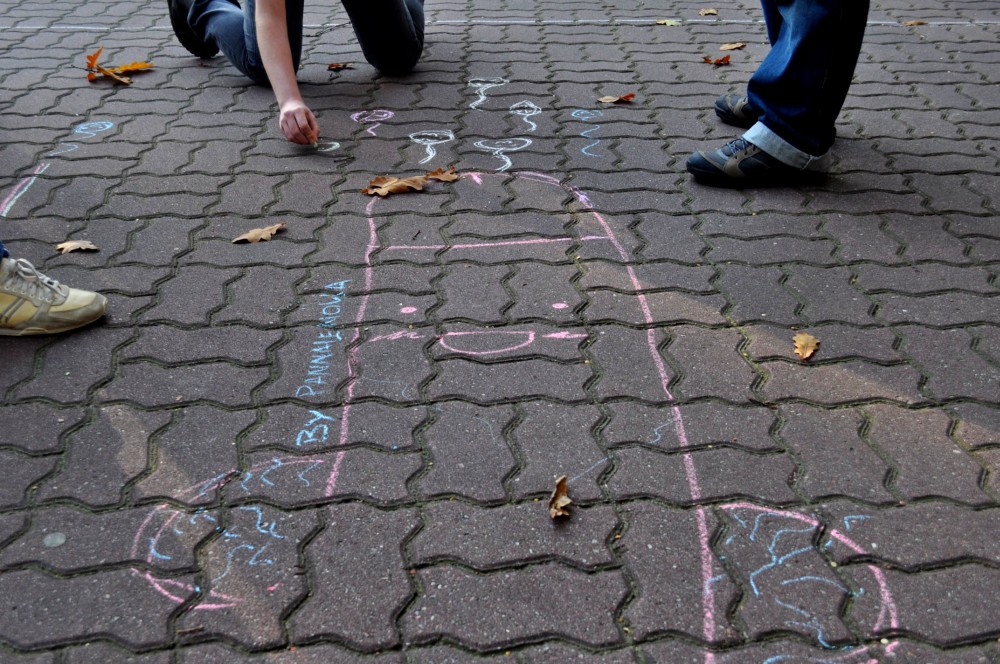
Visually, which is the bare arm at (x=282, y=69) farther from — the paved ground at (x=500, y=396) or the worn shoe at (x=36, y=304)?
the worn shoe at (x=36, y=304)

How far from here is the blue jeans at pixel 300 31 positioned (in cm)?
464

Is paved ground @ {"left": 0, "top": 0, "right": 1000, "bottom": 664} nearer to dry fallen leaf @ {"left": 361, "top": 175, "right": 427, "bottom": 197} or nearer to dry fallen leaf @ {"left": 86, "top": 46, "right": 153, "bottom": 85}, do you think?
dry fallen leaf @ {"left": 361, "top": 175, "right": 427, "bottom": 197}

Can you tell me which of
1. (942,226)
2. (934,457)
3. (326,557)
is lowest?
(942,226)

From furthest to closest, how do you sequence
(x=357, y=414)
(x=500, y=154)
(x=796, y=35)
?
(x=500, y=154) < (x=796, y=35) < (x=357, y=414)

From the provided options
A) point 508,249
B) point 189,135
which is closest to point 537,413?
point 508,249

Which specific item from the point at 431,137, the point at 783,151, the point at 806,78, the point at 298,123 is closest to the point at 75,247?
the point at 298,123

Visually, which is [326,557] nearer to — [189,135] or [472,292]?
[472,292]

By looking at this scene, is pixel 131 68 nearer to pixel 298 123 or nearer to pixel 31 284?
pixel 298 123

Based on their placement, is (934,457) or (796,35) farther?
(796,35)

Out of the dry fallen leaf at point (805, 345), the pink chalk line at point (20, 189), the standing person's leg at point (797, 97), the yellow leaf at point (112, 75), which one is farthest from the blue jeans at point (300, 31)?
the dry fallen leaf at point (805, 345)

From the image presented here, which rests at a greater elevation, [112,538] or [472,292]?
[112,538]

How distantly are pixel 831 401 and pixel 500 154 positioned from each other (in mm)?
2012

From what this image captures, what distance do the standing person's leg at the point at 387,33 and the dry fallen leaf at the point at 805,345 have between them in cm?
294

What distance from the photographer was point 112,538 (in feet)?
6.53
